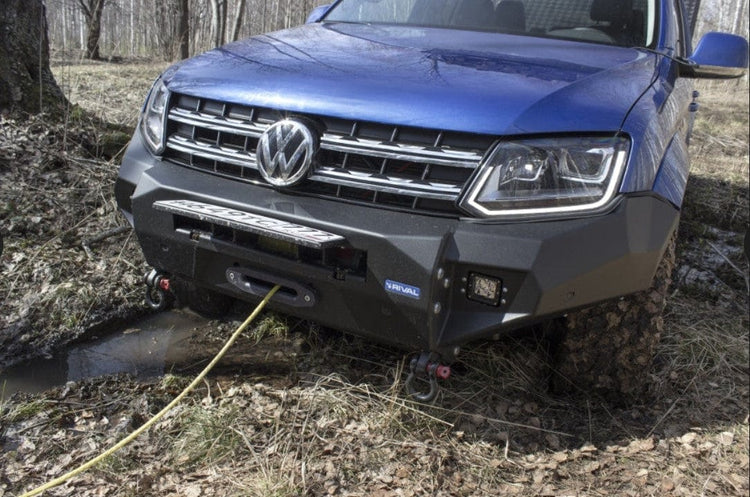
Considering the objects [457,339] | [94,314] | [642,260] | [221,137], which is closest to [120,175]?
Answer: [221,137]

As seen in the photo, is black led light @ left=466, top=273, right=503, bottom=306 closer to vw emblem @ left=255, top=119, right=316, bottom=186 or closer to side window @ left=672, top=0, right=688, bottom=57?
vw emblem @ left=255, top=119, right=316, bottom=186

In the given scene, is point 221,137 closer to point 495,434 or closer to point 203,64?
point 203,64

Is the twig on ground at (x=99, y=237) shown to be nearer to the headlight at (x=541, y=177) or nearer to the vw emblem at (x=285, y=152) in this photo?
the vw emblem at (x=285, y=152)

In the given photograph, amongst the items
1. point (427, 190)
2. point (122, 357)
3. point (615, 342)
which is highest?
point (427, 190)

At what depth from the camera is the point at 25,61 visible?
4301 mm

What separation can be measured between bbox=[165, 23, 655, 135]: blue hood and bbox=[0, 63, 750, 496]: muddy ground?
3.71ft

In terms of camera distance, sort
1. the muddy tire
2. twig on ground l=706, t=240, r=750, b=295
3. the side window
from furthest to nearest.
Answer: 1. twig on ground l=706, t=240, r=750, b=295
2. the side window
3. the muddy tire

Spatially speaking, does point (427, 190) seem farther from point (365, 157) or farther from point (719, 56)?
point (719, 56)

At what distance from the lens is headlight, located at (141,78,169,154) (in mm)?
2676

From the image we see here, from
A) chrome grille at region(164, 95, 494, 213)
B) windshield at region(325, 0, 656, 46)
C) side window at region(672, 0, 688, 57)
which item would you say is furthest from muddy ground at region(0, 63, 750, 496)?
windshield at region(325, 0, 656, 46)

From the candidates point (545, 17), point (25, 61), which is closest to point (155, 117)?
point (545, 17)

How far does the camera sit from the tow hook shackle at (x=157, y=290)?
288 cm

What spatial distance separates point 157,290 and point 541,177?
189cm

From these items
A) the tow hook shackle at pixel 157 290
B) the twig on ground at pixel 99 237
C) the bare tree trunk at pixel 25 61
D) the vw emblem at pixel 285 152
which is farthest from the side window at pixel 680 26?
the bare tree trunk at pixel 25 61
